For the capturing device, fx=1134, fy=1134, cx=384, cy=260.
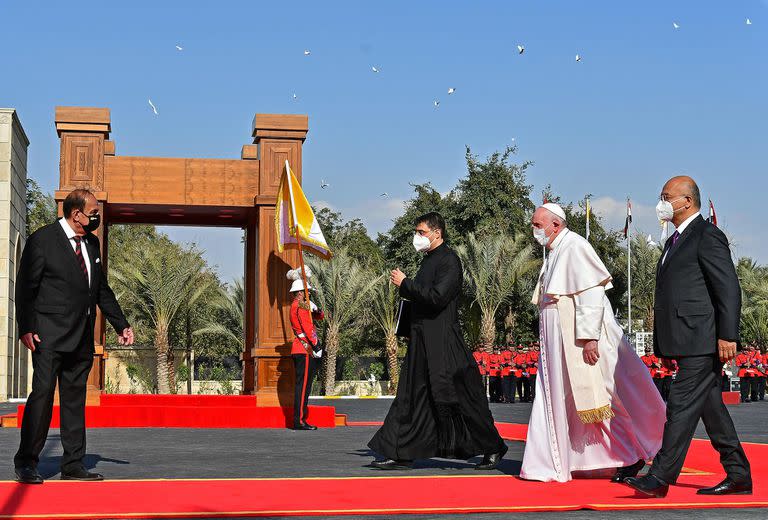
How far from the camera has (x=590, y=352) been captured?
24.4 feet

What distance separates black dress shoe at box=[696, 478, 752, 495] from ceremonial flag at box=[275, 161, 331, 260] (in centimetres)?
842

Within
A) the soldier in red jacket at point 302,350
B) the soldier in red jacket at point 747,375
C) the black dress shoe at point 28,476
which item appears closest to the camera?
the black dress shoe at point 28,476

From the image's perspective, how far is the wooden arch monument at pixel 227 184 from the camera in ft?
50.2

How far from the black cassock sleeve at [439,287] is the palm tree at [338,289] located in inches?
1016

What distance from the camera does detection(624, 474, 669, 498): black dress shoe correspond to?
6594 mm

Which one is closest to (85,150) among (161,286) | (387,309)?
(161,286)

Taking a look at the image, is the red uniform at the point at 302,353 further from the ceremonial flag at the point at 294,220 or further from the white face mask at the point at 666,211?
the white face mask at the point at 666,211

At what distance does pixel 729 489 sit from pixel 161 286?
984 inches

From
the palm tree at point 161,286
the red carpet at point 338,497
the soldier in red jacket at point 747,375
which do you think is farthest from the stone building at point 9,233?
the red carpet at point 338,497

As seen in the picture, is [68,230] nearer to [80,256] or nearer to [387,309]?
[80,256]

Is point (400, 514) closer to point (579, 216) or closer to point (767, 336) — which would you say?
point (767, 336)

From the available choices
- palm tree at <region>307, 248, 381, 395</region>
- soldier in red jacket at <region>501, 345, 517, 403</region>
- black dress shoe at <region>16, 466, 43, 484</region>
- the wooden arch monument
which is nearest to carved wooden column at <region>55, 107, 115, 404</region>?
the wooden arch monument

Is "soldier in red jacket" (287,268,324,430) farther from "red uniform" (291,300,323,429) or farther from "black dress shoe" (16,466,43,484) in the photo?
"black dress shoe" (16,466,43,484)

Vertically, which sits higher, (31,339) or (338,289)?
(338,289)
